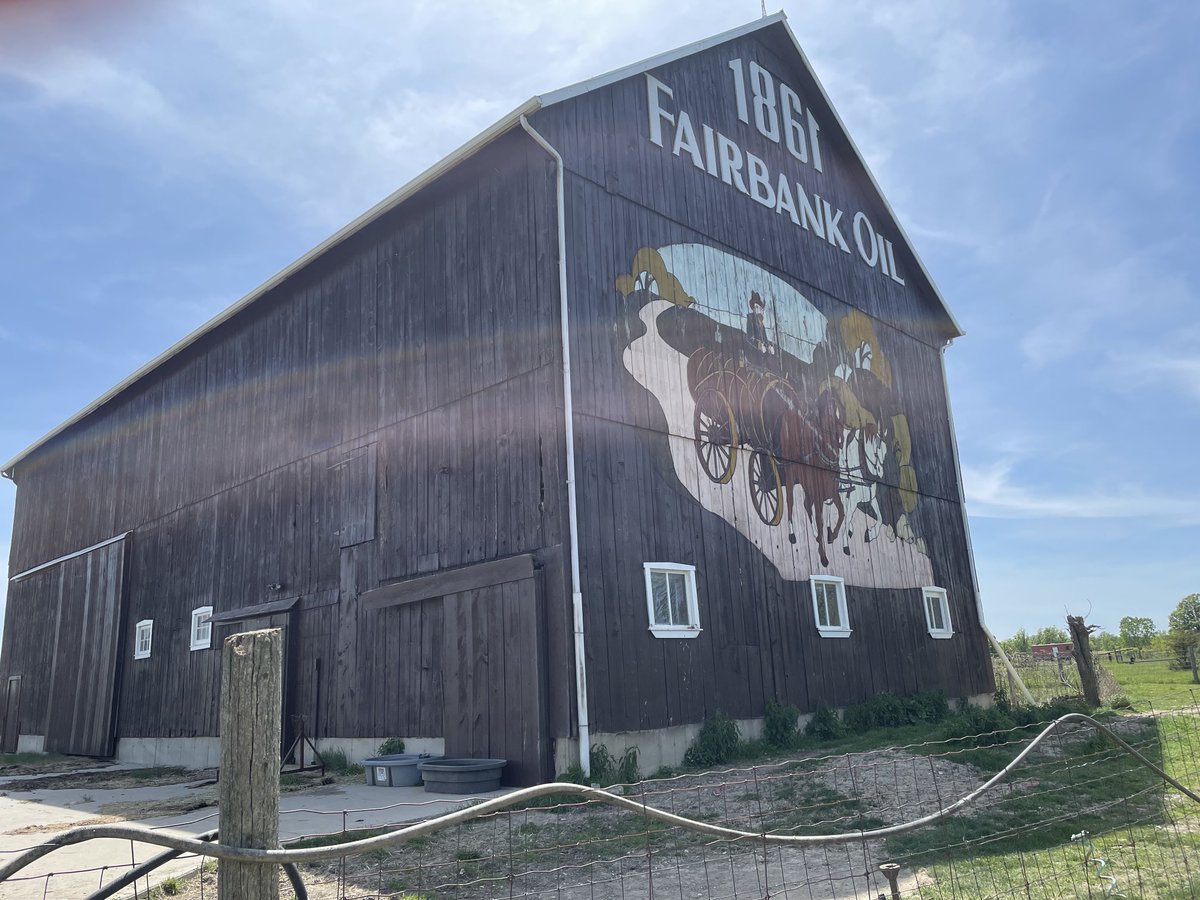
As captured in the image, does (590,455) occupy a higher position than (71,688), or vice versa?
(590,455)

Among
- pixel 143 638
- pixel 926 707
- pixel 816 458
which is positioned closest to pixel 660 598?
pixel 816 458

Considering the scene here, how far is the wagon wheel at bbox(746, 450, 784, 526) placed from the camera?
14.1 meters

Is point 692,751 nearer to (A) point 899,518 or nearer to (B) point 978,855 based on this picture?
(B) point 978,855

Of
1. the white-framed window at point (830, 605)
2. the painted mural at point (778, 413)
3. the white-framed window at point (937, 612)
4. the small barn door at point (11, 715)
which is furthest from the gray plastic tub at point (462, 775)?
the small barn door at point (11, 715)

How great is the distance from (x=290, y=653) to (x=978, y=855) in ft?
38.5

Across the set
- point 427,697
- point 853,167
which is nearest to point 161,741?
point 427,697

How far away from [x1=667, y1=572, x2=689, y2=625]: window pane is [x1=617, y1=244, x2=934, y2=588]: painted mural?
4.15 ft

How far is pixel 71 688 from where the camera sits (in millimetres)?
22766

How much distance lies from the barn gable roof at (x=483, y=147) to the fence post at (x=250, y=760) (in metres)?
9.89

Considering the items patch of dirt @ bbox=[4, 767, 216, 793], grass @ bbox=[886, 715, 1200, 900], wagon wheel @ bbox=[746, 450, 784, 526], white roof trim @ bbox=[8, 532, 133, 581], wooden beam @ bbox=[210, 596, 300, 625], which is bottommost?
grass @ bbox=[886, 715, 1200, 900]

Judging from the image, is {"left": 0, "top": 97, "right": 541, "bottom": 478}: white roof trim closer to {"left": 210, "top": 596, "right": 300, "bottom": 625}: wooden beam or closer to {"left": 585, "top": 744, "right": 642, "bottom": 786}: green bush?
{"left": 210, "top": 596, "right": 300, "bottom": 625}: wooden beam

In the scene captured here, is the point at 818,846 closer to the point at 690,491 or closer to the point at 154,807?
the point at 690,491

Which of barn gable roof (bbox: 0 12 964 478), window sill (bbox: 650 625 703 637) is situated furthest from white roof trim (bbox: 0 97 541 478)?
window sill (bbox: 650 625 703 637)

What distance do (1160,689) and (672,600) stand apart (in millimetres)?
16513
